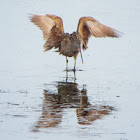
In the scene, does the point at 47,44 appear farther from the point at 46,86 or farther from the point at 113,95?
the point at 113,95

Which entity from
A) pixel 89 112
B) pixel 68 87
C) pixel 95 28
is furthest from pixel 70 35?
pixel 89 112

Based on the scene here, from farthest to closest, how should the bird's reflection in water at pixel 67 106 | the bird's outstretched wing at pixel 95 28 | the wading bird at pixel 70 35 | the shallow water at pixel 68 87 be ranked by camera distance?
1. the bird's outstretched wing at pixel 95 28
2. the wading bird at pixel 70 35
3. the bird's reflection in water at pixel 67 106
4. the shallow water at pixel 68 87

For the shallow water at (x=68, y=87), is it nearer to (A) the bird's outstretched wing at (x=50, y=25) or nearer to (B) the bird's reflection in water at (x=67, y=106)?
(B) the bird's reflection in water at (x=67, y=106)

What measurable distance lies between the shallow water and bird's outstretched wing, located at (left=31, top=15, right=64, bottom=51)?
0.83 m

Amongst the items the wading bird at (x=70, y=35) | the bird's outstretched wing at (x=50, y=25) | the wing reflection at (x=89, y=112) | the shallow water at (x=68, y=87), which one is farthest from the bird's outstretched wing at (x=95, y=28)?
the wing reflection at (x=89, y=112)

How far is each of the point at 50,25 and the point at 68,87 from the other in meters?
3.00

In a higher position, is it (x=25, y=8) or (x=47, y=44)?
(x=25, y=8)

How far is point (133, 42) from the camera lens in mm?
17125

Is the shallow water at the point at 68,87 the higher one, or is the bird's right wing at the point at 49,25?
the bird's right wing at the point at 49,25

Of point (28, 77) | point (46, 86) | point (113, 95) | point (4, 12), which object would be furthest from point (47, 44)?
point (4, 12)

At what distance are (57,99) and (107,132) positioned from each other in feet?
7.86

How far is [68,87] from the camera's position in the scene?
10.7m

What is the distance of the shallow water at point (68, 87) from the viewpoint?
288 inches

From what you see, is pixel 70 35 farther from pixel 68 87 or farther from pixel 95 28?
pixel 68 87
